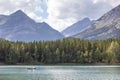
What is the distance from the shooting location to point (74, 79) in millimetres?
89688

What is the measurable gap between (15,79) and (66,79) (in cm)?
1420

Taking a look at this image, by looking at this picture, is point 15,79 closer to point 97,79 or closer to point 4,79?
point 4,79

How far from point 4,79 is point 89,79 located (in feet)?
77.3

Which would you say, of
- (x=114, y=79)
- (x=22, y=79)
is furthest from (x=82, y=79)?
(x=22, y=79)

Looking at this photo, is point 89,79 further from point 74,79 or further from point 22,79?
point 22,79

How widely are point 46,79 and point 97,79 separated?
46.5 feet

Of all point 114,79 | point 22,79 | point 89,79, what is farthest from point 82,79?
point 22,79

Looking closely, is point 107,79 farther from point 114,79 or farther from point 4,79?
point 4,79

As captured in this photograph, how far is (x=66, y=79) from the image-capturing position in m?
90.0

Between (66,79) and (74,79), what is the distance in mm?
2217

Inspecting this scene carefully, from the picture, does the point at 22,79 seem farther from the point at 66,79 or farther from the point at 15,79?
the point at 66,79

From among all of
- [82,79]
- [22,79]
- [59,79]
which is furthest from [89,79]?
[22,79]

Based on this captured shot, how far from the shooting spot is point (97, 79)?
88.5 metres

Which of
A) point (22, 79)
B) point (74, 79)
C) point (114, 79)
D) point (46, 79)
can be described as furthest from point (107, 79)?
point (22, 79)
